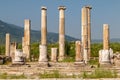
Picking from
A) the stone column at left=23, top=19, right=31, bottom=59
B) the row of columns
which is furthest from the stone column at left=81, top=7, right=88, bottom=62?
the stone column at left=23, top=19, right=31, bottom=59

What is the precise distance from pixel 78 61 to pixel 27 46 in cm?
1315

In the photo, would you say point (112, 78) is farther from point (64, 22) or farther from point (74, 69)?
point (64, 22)

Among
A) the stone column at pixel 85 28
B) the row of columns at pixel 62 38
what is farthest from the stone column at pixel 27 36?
the stone column at pixel 85 28

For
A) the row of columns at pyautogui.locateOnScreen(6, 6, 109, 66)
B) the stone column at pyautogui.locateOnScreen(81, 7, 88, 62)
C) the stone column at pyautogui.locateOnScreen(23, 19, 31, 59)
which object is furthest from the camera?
the stone column at pyautogui.locateOnScreen(23, 19, 31, 59)

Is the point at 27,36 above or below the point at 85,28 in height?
below

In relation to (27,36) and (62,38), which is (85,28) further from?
(27,36)

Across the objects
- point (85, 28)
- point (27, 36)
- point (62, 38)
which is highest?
point (85, 28)

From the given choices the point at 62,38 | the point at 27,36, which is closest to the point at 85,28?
the point at 62,38

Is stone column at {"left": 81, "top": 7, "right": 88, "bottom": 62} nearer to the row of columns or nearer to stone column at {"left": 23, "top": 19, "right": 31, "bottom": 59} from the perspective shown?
the row of columns

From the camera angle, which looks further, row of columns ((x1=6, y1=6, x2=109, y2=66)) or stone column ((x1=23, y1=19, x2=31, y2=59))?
stone column ((x1=23, y1=19, x2=31, y2=59))

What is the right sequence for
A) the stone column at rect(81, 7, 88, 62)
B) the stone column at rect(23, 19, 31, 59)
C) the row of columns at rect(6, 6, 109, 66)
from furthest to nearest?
the stone column at rect(23, 19, 31, 59), the stone column at rect(81, 7, 88, 62), the row of columns at rect(6, 6, 109, 66)

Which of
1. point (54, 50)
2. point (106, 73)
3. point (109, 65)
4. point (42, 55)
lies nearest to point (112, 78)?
point (106, 73)

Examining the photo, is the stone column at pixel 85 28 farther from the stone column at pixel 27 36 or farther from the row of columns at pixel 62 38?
the stone column at pixel 27 36

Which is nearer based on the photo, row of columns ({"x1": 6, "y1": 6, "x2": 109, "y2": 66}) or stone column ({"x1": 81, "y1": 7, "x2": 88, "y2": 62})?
row of columns ({"x1": 6, "y1": 6, "x2": 109, "y2": 66})
